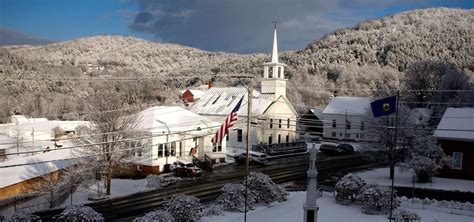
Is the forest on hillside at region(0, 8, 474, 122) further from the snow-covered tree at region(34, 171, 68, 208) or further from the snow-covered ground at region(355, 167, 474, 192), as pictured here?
the snow-covered tree at region(34, 171, 68, 208)

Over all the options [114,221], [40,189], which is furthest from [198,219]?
[40,189]

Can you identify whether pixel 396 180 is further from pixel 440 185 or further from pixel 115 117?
pixel 115 117

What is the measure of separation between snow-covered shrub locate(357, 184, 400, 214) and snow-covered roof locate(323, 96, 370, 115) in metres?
42.2

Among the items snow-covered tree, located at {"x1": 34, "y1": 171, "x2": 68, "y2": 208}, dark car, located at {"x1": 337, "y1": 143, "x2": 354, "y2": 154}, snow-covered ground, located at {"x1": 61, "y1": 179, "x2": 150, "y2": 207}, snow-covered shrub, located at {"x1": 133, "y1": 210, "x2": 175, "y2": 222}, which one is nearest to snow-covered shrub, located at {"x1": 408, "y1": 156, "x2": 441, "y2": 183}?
dark car, located at {"x1": 337, "y1": 143, "x2": 354, "y2": 154}

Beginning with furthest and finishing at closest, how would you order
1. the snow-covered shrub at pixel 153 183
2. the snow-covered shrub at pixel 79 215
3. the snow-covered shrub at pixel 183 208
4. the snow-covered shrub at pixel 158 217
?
the snow-covered shrub at pixel 153 183, the snow-covered shrub at pixel 183 208, the snow-covered shrub at pixel 79 215, the snow-covered shrub at pixel 158 217

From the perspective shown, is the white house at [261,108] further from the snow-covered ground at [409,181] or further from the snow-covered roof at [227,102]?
the snow-covered ground at [409,181]

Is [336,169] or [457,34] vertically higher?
[457,34]

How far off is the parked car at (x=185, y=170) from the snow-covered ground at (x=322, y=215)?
11199 millimetres

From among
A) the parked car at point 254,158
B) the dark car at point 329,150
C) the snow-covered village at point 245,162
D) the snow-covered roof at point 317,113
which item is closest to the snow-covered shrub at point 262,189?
the snow-covered village at point 245,162

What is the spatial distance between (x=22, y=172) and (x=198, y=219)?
1375 centimetres

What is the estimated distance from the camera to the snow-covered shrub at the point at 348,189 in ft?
83.0

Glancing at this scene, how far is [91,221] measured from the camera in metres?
19.3

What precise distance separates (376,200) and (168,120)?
22273 millimetres

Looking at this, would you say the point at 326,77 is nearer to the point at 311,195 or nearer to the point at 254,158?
the point at 254,158
